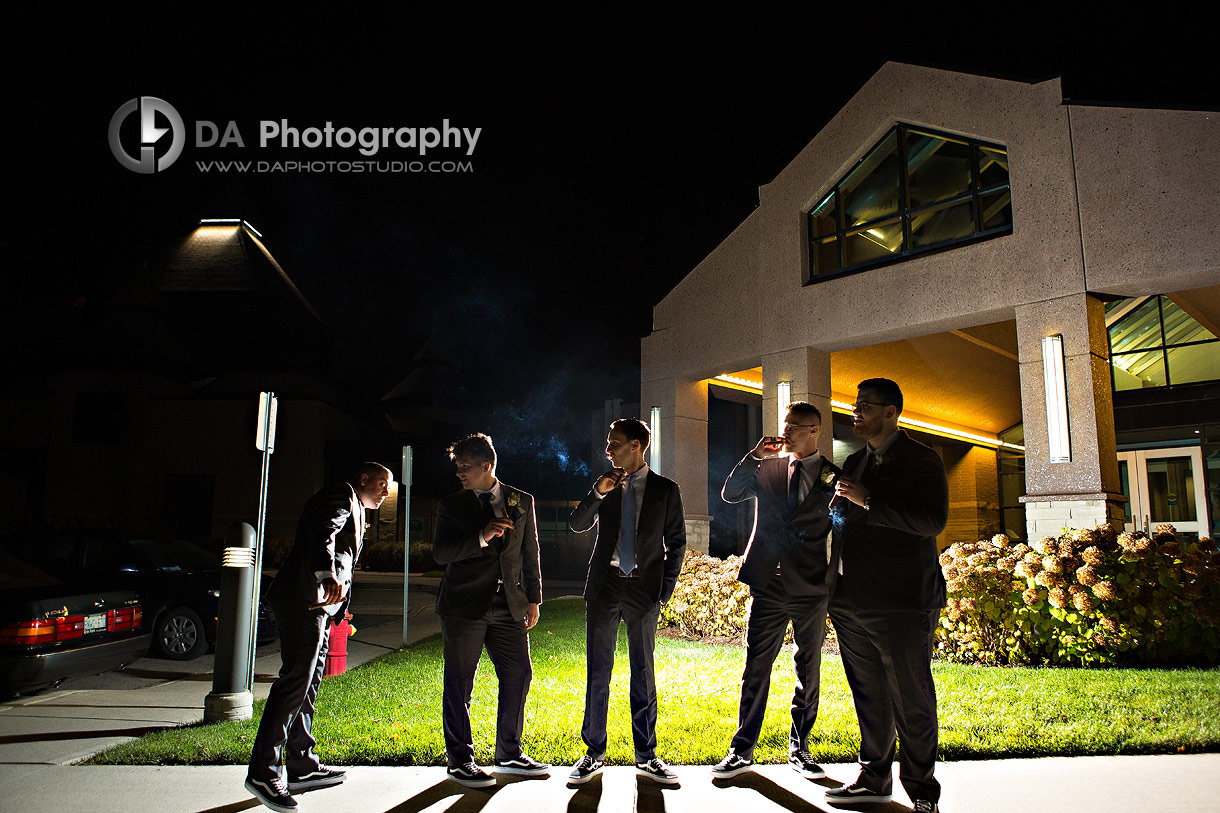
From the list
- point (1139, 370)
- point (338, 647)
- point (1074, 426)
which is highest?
Result: point (1139, 370)

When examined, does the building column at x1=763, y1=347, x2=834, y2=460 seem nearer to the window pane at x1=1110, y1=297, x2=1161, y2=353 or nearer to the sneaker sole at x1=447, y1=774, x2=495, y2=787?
the window pane at x1=1110, y1=297, x2=1161, y2=353

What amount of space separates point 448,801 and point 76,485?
931 inches

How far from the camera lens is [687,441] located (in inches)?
491

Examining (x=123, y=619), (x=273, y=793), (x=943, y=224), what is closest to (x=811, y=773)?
(x=273, y=793)

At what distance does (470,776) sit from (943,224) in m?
8.62

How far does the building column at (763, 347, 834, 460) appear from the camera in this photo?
1034cm

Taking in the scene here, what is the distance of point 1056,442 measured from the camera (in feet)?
25.9

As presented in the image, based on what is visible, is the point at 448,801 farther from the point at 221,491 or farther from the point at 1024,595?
the point at 221,491

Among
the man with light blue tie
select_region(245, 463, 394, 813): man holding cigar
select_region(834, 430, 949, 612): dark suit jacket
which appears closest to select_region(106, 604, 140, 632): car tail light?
select_region(245, 463, 394, 813): man holding cigar

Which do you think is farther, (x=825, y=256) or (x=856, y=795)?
A: (x=825, y=256)

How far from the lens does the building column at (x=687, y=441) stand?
39.7ft

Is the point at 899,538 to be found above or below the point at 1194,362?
below

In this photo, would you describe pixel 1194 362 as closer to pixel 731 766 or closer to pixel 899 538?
pixel 899 538

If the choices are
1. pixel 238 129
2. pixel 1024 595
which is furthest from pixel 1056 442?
pixel 238 129
